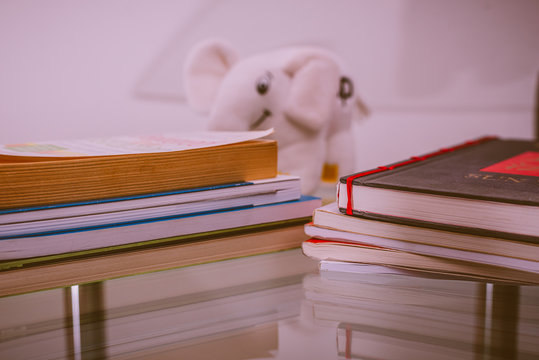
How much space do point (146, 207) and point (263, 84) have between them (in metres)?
0.60

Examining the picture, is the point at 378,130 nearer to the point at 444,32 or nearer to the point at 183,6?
the point at 444,32

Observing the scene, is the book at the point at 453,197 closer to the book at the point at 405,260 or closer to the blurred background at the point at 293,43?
the book at the point at 405,260

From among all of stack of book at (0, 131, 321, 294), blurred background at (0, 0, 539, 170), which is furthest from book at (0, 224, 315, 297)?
blurred background at (0, 0, 539, 170)

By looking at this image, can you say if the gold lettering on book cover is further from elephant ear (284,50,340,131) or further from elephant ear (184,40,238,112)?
Result: elephant ear (184,40,238,112)

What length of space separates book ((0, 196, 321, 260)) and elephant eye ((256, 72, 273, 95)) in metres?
0.47

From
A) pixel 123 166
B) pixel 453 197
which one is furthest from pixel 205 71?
pixel 453 197

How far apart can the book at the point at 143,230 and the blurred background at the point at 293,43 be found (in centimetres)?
130

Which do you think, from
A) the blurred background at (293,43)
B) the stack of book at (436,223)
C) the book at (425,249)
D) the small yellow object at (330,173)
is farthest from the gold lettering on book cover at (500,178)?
the blurred background at (293,43)

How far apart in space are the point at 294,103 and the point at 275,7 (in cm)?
92

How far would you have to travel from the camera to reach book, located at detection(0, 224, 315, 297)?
17.1 inches

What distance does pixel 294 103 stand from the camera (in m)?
1.05

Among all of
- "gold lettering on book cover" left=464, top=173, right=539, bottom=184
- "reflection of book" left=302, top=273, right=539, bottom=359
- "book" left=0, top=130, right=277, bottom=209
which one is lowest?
"reflection of book" left=302, top=273, right=539, bottom=359

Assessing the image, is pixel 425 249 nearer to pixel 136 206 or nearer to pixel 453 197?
pixel 453 197

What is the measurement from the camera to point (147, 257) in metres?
0.50
